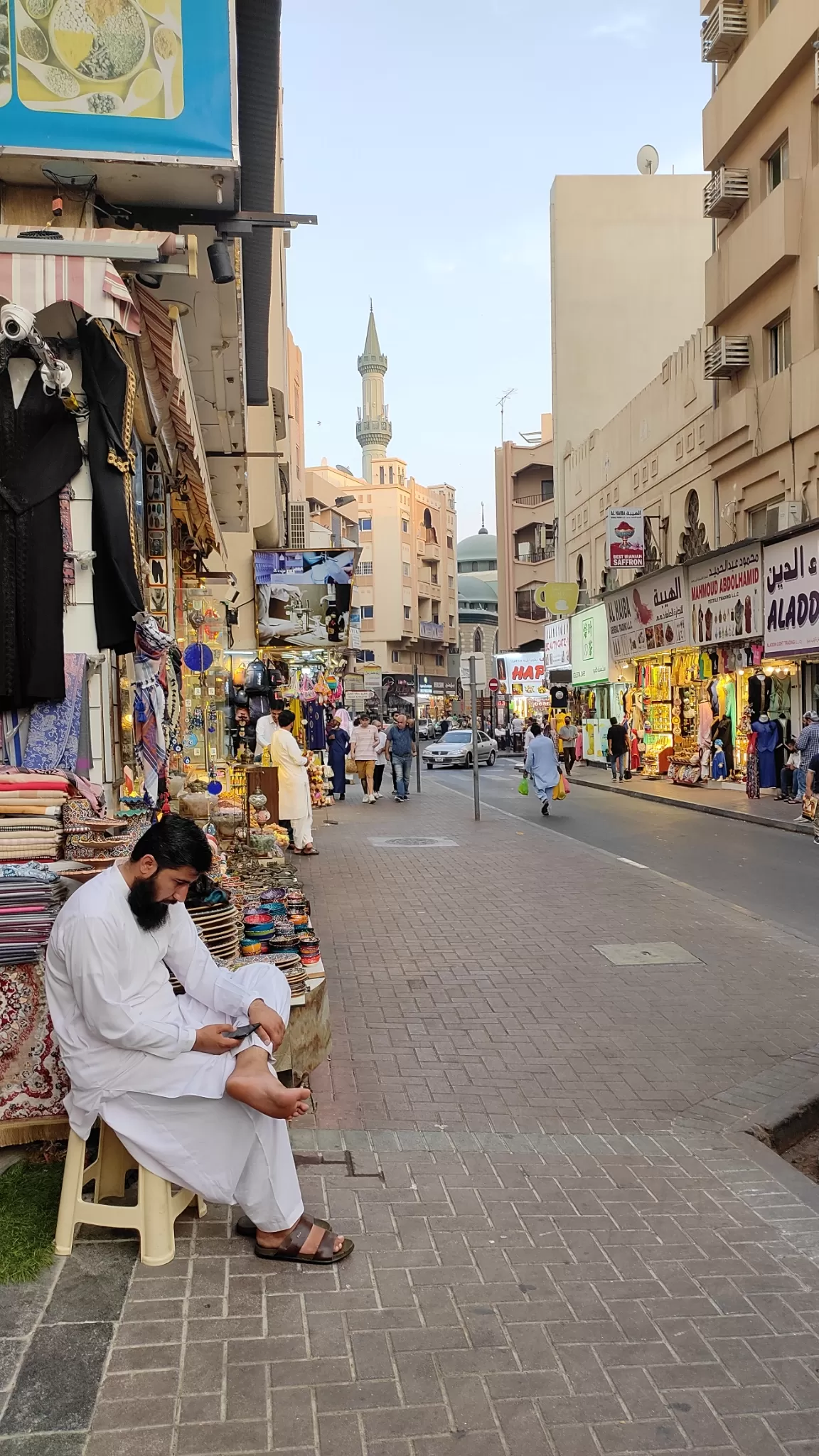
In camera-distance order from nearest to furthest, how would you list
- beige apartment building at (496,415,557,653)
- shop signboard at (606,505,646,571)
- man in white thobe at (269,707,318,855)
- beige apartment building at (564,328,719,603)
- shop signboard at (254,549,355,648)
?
man in white thobe at (269,707,318,855), shop signboard at (254,549,355,648), beige apartment building at (564,328,719,603), shop signboard at (606,505,646,571), beige apartment building at (496,415,557,653)

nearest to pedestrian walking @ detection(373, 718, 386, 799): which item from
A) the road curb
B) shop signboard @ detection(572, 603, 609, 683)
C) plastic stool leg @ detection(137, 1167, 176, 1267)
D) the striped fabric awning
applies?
the road curb

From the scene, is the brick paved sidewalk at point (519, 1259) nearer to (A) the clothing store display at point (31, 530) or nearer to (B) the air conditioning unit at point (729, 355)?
(A) the clothing store display at point (31, 530)

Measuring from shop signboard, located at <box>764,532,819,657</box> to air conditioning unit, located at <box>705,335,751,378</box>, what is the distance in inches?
185

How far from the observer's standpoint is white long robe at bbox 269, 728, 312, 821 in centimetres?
1285

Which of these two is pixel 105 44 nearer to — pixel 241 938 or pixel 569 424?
pixel 241 938

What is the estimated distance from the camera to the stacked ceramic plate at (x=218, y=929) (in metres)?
5.07

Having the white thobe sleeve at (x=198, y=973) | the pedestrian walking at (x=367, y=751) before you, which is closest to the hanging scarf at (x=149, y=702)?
the white thobe sleeve at (x=198, y=973)

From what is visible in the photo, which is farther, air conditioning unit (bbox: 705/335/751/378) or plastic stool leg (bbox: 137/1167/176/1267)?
air conditioning unit (bbox: 705/335/751/378)

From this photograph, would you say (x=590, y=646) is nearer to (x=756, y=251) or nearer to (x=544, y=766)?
(x=756, y=251)

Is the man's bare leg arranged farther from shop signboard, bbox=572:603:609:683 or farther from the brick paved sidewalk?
shop signboard, bbox=572:603:609:683

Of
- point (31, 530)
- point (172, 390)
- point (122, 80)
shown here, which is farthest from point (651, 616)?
point (31, 530)

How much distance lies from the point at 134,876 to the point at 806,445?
20.1 meters

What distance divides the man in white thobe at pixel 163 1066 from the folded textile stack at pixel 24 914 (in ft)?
1.35

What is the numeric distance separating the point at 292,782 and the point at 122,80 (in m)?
8.44
